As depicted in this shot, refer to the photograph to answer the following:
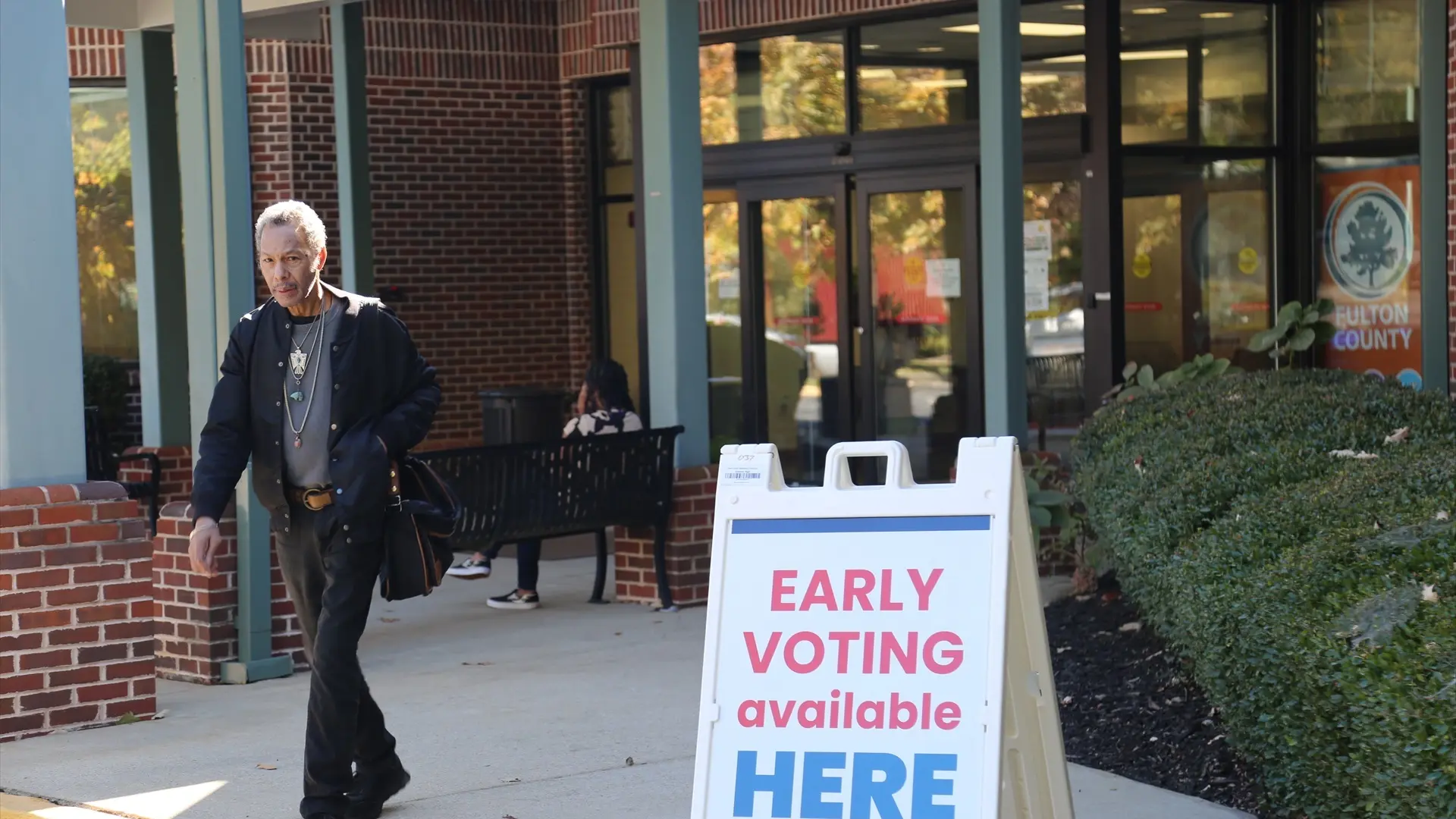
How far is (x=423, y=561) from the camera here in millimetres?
5367

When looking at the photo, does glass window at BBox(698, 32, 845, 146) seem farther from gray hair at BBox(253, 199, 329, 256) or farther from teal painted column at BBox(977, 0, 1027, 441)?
gray hair at BBox(253, 199, 329, 256)

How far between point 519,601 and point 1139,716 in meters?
4.13

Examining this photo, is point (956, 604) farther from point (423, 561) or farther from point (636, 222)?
point (636, 222)

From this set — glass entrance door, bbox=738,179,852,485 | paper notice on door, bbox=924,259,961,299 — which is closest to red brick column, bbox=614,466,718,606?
paper notice on door, bbox=924,259,961,299

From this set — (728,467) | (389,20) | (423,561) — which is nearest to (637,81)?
(389,20)

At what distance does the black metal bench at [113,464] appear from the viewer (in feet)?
40.0

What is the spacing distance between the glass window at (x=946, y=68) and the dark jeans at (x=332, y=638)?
7.76 m

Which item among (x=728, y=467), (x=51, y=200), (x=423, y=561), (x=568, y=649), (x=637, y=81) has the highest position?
(x=637, y=81)

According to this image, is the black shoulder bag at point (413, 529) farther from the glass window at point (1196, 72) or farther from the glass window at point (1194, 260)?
the glass window at point (1196, 72)

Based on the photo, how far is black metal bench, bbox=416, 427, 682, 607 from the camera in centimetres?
875

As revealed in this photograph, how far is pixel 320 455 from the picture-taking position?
5.30 m

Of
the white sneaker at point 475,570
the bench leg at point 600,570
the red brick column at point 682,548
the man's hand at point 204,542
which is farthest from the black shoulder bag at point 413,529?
the white sneaker at point 475,570

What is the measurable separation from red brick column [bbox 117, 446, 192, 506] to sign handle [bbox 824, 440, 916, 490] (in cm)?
907

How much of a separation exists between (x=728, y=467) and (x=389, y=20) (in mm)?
11638
